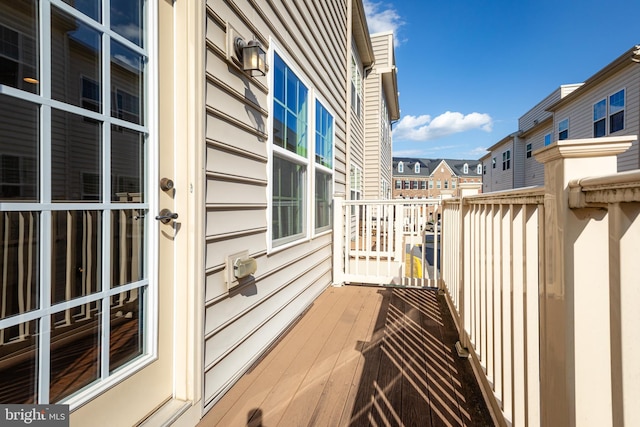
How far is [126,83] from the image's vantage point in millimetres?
1186

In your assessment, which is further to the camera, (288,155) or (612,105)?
(612,105)

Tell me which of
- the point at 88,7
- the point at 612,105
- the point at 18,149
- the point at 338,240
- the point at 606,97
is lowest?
the point at 338,240

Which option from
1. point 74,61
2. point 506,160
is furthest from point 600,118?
point 74,61

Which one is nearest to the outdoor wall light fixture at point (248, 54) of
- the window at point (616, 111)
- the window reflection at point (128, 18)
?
the window reflection at point (128, 18)

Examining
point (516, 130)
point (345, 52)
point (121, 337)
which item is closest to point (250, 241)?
point (121, 337)

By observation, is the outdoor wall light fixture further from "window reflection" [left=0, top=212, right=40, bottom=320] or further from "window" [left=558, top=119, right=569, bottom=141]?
"window" [left=558, top=119, right=569, bottom=141]

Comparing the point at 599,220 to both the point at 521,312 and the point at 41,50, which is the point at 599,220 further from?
the point at 41,50

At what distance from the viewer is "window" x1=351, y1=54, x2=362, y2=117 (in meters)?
6.29

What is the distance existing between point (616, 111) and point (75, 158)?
1294 cm

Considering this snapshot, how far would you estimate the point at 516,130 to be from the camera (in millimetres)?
18266

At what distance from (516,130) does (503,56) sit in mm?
4402

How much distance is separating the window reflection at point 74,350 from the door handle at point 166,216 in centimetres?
39

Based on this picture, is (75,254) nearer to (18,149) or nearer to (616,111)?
(18,149)

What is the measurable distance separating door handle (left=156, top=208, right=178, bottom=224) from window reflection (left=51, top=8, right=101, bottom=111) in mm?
450
